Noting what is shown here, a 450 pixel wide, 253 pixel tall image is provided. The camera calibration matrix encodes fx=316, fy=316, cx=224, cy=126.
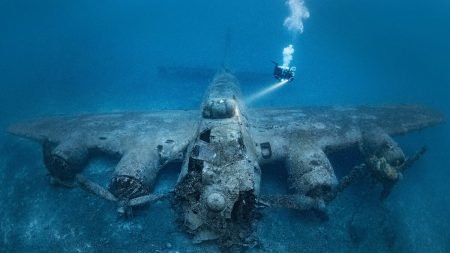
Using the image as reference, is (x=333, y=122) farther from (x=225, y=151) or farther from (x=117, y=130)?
(x=117, y=130)

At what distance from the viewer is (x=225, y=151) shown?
9.15m

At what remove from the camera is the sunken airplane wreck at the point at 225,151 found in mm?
8070

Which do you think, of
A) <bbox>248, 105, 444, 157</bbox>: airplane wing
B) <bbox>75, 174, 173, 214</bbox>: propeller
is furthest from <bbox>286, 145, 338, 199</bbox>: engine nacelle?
<bbox>75, 174, 173, 214</bbox>: propeller

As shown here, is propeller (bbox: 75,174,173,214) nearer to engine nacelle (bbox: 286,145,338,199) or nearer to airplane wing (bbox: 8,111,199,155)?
airplane wing (bbox: 8,111,199,155)

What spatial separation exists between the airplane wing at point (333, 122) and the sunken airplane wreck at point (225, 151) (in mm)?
49

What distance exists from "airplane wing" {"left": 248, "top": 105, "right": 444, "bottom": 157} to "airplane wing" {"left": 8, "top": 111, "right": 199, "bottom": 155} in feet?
11.2

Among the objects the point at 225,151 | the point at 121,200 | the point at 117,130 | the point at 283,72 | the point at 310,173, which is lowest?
the point at 121,200

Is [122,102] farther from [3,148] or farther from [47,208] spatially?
[47,208]

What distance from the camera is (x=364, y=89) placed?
104 ft

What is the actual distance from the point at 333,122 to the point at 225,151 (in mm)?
8145

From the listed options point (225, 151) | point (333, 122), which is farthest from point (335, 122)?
point (225, 151)

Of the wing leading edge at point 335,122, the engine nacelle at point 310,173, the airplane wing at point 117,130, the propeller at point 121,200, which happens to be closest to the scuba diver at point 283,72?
the wing leading edge at point 335,122

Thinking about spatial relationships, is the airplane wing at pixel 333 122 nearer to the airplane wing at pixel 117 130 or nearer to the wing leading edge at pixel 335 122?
the wing leading edge at pixel 335 122

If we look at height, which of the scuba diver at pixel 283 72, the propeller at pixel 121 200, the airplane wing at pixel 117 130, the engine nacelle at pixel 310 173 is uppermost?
the scuba diver at pixel 283 72
